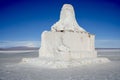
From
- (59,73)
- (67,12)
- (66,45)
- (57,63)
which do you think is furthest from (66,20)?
(59,73)

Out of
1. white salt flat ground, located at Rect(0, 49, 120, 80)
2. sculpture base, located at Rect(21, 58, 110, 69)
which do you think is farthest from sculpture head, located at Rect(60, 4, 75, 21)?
white salt flat ground, located at Rect(0, 49, 120, 80)

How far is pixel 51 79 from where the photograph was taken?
47.1 feet

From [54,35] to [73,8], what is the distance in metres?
5.80

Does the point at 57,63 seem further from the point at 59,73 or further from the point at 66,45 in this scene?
the point at 66,45

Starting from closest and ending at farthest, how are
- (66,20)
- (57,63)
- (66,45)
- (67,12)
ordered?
(57,63)
(66,45)
(66,20)
(67,12)

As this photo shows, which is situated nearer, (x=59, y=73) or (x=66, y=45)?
(x=59, y=73)

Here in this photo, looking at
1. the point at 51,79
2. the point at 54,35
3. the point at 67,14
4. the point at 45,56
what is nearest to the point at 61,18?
the point at 67,14

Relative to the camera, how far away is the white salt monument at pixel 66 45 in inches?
887

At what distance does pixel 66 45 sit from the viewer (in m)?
24.1

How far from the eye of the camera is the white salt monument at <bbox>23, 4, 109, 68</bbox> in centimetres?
2253

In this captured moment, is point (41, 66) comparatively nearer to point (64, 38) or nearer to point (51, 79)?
point (64, 38)

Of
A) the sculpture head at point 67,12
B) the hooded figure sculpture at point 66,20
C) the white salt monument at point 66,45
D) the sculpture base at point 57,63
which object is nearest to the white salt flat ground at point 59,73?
the sculpture base at point 57,63

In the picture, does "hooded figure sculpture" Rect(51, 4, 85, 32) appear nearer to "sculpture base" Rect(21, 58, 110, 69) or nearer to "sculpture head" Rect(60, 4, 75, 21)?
"sculpture head" Rect(60, 4, 75, 21)

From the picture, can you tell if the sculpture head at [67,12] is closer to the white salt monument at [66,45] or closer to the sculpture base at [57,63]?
the white salt monument at [66,45]
